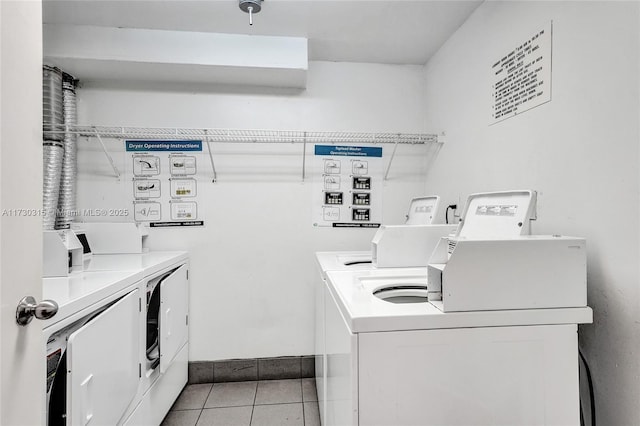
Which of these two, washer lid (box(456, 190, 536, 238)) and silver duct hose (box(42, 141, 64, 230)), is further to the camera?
silver duct hose (box(42, 141, 64, 230))

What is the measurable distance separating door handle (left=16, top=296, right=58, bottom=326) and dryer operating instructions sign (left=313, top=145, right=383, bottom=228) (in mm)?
1852

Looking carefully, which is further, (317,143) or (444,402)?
(317,143)

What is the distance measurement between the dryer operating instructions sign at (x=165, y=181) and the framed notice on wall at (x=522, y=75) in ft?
6.69

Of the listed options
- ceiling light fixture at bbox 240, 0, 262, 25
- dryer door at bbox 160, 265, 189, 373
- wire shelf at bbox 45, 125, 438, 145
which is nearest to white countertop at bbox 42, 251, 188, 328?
dryer door at bbox 160, 265, 189, 373

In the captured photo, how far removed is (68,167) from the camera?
83.3 inches

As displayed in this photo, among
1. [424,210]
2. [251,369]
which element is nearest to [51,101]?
[251,369]

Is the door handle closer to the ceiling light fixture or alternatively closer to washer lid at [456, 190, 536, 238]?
washer lid at [456, 190, 536, 238]

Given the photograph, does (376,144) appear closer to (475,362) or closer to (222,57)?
(222,57)

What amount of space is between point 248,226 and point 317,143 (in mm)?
869

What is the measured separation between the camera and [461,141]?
6.72ft

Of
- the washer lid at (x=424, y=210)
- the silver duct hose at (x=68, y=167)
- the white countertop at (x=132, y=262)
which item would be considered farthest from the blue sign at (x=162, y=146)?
the washer lid at (x=424, y=210)

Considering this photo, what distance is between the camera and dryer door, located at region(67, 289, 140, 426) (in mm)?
985

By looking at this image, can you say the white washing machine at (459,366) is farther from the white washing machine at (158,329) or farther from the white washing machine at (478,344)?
the white washing machine at (158,329)

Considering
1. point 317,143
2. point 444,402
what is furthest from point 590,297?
point 317,143
